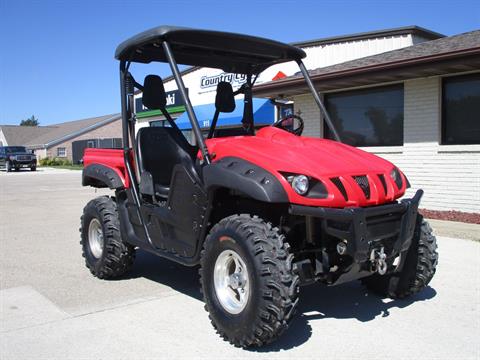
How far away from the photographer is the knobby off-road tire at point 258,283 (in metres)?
3.34

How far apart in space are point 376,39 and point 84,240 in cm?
1355

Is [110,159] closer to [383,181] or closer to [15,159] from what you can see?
[383,181]

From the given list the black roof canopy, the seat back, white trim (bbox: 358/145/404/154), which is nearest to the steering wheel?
the black roof canopy

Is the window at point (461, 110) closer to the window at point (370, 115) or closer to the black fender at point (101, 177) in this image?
the window at point (370, 115)

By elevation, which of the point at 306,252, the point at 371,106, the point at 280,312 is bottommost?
the point at 280,312

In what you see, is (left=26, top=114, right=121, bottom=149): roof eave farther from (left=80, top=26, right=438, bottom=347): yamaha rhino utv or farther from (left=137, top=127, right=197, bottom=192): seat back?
(left=80, top=26, right=438, bottom=347): yamaha rhino utv

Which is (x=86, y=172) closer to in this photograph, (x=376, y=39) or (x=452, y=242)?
(x=452, y=242)

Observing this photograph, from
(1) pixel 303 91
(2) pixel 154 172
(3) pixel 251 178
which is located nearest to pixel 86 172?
(2) pixel 154 172

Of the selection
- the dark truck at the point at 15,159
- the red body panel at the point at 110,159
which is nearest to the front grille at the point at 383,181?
the red body panel at the point at 110,159

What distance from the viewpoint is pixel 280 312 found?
10.9 feet

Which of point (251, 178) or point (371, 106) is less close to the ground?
point (371, 106)

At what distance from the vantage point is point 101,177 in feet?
18.0

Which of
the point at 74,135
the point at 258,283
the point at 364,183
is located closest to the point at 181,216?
the point at 258,283

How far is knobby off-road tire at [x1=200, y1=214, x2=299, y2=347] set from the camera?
334 centimetres
